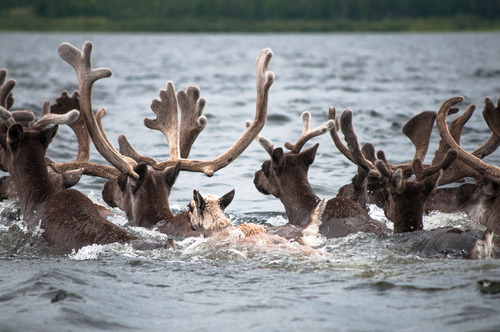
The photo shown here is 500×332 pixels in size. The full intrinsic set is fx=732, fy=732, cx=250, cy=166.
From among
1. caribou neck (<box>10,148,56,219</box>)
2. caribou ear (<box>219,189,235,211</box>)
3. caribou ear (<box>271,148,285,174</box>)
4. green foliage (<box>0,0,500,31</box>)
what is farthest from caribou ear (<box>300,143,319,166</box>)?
green foliage (<box>0,0,500,31</box>)

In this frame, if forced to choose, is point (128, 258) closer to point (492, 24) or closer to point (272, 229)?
point (272, 229)

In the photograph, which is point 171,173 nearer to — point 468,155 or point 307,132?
point 307,132

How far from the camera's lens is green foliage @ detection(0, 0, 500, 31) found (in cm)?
12131

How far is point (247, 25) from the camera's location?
122 meters

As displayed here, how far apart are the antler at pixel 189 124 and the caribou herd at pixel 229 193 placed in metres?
0.01

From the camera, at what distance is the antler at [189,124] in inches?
329

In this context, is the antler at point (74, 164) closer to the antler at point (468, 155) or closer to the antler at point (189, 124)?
the antler at point (189, 124)

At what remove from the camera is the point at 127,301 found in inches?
214

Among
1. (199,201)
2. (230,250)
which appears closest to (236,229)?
(230,250)

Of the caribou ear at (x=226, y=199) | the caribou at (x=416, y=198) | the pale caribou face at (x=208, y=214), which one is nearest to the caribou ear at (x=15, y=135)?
the pale caribou face at (x=208, y=214)

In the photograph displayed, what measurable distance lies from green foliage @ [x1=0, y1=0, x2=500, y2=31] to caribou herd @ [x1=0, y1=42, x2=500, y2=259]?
114 m

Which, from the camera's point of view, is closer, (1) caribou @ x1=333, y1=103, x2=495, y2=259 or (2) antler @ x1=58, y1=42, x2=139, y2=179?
(1) caribou @ x1=333, y1=103, x2=495, y2=259

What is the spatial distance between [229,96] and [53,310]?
2015 cm

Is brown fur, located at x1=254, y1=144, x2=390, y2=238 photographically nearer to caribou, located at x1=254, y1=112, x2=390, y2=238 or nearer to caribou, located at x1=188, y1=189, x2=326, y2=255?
caribou, located at x1=254, y1=112, x2=390, y2=238
